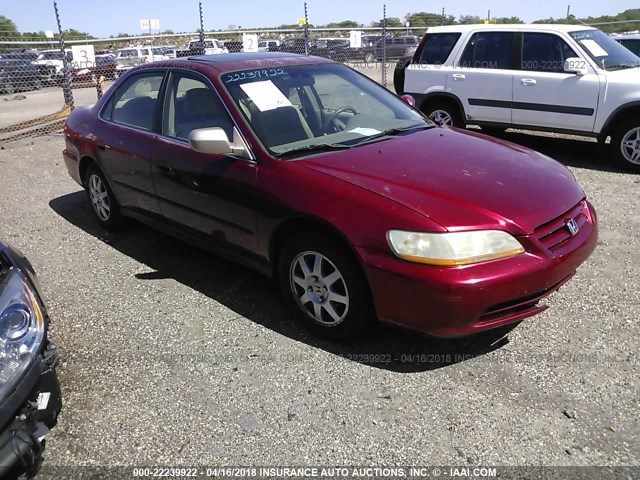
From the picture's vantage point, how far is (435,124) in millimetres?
4262

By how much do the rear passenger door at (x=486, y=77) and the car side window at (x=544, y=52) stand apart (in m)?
0.18

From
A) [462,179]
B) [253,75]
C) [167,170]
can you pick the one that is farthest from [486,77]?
[167,170]

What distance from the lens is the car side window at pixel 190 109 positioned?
3.77 meters

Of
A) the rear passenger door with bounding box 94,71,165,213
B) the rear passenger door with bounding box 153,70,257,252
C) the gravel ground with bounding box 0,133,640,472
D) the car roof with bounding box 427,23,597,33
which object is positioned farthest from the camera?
the car roof with bounding box 427,23,597,33

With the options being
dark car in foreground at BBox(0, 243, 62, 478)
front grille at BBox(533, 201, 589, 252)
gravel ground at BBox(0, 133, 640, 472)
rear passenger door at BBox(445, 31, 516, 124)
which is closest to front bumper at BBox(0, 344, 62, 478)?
→ dark car in foreground at BBox(0, 243, 62, 478)

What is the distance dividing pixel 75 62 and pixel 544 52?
33.2ft

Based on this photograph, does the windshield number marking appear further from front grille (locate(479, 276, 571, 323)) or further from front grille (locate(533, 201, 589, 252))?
front grille (locate(479, 276, 571, 323))

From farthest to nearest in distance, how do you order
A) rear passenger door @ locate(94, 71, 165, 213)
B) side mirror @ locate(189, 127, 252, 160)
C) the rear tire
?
the rear tire, rear passenger door @ locate(94, 71, 165, 213), side mirror @ locate(189, 127, 252, 160)

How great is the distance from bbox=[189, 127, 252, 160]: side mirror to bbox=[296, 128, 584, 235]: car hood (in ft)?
1.42

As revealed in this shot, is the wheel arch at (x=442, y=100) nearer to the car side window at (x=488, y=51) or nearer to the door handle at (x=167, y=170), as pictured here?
the car side window at (x=488, y=51)

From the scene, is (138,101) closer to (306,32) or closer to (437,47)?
(437,47)

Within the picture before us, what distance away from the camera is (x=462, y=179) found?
3.12 metres

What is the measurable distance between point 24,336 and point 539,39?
727 centimetres

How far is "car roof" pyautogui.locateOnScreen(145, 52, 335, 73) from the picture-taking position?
4020 mm
